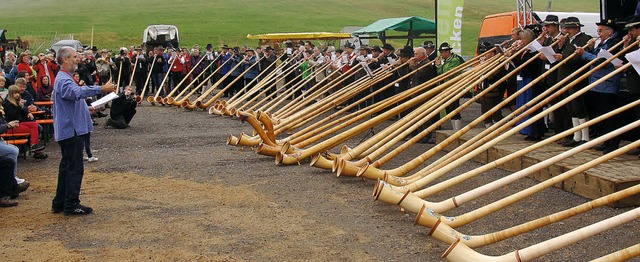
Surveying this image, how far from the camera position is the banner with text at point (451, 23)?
17.2m

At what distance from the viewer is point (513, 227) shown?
19.6 feet

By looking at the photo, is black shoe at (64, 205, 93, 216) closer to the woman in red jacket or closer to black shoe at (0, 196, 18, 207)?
black shoe at (0, 196, 18, 207)

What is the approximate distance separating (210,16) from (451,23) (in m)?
62.5

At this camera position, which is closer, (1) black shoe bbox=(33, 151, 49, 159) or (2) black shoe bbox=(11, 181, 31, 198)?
(2) black shoe bbox=(11, 181, 31, 198)

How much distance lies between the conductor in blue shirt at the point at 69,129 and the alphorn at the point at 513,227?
374cm

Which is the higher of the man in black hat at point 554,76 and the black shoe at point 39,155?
the man in black hat at point 554,76

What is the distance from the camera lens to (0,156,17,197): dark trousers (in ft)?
28.3

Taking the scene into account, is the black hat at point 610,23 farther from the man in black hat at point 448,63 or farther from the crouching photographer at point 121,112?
the crouching photographer at point 121,112

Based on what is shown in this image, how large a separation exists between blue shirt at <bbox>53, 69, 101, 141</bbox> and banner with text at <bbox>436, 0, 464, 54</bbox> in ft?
35.7

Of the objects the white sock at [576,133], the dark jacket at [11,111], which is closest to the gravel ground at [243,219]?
the dark jacket at [11,111]

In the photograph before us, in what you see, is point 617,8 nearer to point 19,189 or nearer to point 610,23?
point 610,23

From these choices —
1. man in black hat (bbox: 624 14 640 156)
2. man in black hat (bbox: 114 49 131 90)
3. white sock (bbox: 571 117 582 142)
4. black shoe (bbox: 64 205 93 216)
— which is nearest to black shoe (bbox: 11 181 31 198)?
black shoe (bbox: 64 205 93 216)

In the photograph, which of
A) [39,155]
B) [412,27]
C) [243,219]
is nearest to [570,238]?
[243,219]

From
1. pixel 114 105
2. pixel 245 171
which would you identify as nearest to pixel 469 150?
pixel 245 171
